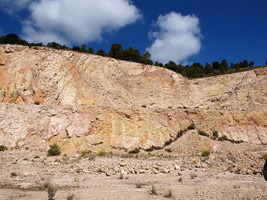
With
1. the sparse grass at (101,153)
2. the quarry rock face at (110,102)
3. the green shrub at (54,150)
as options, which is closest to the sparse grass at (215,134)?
the quarry rock face at (110,102)

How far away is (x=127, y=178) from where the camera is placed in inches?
574

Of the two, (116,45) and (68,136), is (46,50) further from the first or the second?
(116,45)

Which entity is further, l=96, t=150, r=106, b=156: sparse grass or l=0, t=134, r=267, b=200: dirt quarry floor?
l=96, t=150, r=106, b=156: sparse grass

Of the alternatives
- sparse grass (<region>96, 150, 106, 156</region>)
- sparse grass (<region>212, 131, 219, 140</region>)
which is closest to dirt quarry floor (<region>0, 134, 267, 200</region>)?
sparse grass (<region>96, 150, 106, 156</region>)

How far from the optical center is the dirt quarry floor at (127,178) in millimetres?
10133

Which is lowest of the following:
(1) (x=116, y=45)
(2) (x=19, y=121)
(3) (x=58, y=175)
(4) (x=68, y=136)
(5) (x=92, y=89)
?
(3) (x=58, y=175)

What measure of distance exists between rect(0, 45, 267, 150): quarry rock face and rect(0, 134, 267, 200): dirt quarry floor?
374 cm

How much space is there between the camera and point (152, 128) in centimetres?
3052

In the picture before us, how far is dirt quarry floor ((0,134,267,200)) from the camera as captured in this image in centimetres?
1013

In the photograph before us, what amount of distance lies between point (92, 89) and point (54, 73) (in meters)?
5.89

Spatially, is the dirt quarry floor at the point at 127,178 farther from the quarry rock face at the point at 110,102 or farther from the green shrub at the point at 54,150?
the quarry rock face at the point at 110,102

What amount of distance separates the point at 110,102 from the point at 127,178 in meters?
20.3

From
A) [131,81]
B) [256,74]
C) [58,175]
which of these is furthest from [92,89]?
[256,74]

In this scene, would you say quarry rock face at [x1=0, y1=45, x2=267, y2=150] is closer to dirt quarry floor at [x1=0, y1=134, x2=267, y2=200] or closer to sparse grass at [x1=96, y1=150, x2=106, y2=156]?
sparse grass at [x1=96, y1=150, x2=106, y2=156]
